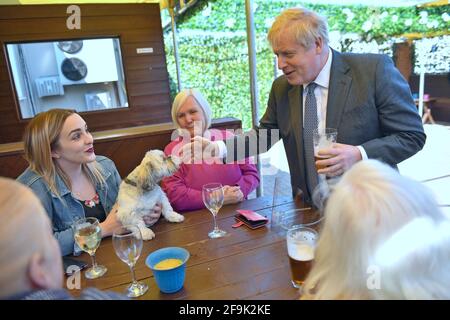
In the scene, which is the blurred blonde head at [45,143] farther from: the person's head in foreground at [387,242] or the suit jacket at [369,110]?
the person's head in foreground at [387,242]

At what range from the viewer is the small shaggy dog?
1618 mm

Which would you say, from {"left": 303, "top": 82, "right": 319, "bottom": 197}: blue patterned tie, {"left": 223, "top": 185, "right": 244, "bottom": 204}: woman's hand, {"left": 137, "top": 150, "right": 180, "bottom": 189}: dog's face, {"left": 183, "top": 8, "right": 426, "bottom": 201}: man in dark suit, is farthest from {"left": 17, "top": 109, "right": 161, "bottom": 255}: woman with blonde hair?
{"left": 183, "top": 8, "right": 426, "bottom": 201}: man in dark suit

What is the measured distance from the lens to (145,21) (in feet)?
16.9

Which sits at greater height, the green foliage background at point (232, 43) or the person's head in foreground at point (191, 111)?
the green foliage background at point (232, 43)

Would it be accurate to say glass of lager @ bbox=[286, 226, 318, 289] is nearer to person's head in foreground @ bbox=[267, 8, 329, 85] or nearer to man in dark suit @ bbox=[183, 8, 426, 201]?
man in dark suit @ bbox=[183, 8, 426, 201]

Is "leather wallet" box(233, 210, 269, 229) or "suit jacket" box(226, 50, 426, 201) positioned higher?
"suit jacket" box(226, 50, 426, 201)

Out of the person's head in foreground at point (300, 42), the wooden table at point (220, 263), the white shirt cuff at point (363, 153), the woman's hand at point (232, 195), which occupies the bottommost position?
the wooden table at point (220, 263)

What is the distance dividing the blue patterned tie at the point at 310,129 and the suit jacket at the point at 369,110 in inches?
1.2

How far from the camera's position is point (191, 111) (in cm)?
232

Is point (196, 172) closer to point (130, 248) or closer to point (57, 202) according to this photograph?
point (57, 202)

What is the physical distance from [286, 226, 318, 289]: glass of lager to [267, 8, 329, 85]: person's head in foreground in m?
0.90

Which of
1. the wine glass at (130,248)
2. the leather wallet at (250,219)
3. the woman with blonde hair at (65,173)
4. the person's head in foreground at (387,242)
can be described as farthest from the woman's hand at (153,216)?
the person's head in foreground at (387,242)

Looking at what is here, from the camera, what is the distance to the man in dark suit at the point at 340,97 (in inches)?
61.4

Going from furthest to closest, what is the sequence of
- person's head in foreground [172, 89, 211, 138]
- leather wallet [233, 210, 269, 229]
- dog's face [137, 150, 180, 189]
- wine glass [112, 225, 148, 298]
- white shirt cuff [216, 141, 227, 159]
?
person's head in foreground [172, 89, 211, 138] < white shirt cuff [216, 141, 227, 159] < dog's face [137, 150, 180, 189] < leather wallet [233, 210, 269, 229] < wine glass [112, 225, 148, 298]
